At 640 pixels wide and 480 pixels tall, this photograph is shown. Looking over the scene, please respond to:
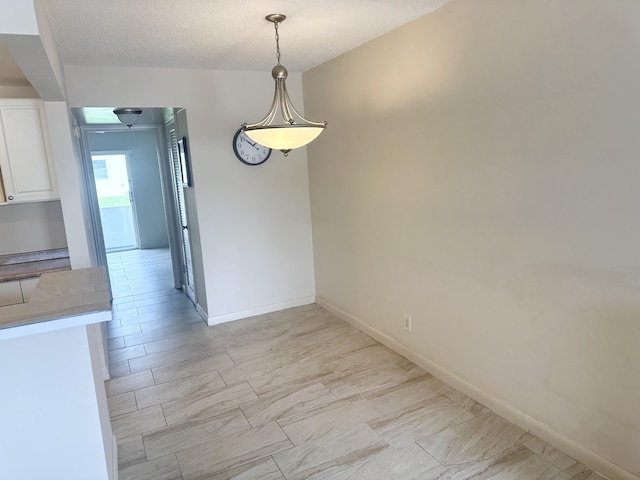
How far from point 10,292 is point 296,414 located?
221cm

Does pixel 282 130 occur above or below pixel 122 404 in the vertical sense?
above

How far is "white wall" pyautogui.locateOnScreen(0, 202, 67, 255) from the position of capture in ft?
11.9

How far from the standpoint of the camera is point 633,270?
71.9 inches

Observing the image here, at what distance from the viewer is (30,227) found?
12.1ft

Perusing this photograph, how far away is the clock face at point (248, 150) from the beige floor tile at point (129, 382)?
2034mm

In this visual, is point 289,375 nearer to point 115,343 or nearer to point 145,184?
point 115,343

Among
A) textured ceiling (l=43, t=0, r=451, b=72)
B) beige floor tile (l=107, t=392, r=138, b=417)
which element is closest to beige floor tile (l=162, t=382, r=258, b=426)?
beige floor tile (l=107, t=392, r=138, b=417)

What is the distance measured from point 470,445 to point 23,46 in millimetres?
2832

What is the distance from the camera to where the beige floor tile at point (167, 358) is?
11.3ft

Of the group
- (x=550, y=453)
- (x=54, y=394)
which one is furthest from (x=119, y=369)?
(x=550, y=453)

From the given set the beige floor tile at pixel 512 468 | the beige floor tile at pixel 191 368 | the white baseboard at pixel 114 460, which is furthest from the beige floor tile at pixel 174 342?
the beige floor tile at pixel 512 468

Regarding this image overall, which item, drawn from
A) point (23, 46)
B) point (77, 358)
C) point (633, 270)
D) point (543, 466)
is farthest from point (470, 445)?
point (23, 46)

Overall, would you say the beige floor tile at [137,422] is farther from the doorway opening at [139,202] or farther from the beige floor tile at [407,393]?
the doorway opening at [139,202]

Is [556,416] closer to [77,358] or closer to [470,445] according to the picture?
[470,445]
